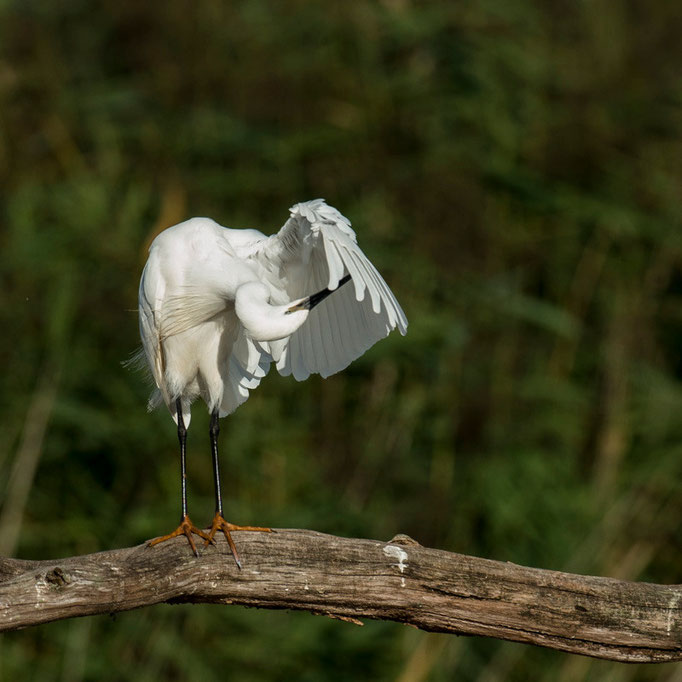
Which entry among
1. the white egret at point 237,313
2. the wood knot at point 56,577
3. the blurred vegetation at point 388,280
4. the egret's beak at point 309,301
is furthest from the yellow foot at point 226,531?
the blurred vegetation at point 388,280

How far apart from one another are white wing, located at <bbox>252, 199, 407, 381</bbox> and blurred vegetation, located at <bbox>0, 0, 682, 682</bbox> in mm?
1566

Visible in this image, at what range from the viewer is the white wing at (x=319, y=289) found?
10.1 feet

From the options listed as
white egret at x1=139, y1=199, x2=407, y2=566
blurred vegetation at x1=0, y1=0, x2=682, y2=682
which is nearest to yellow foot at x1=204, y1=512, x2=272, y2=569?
white egret at x1=139, y1=199, x2=407, y2=566

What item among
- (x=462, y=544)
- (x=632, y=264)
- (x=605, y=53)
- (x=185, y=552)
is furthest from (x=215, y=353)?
(x=605, y=53)

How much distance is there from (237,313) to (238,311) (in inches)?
0.7

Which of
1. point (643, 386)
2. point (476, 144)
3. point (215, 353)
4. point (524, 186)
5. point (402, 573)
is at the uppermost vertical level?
point (476, 144)

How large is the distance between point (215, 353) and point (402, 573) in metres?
1.13

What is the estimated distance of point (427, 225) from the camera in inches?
242

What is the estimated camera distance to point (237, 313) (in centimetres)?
323

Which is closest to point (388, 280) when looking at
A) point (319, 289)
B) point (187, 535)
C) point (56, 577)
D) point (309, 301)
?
point (319, 289)

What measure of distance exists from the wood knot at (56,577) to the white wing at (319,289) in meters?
0.98

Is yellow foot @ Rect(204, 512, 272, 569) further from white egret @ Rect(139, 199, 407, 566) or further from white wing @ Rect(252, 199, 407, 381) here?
white wing @ Rect(252, 199, 407, 381)

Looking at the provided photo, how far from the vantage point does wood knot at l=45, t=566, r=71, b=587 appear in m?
2.69

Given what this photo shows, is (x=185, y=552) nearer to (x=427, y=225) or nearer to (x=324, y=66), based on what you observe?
(x=427, y=225)
